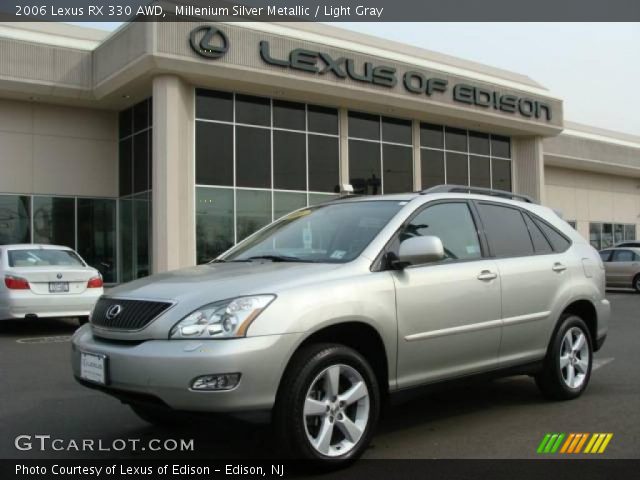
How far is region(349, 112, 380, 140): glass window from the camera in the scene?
2308 centimetres

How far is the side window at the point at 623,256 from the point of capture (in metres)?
20.8

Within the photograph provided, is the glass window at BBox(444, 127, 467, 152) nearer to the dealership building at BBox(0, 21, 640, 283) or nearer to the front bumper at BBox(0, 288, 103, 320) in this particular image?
the dealership building at BBox(0, 21, 640, 283)

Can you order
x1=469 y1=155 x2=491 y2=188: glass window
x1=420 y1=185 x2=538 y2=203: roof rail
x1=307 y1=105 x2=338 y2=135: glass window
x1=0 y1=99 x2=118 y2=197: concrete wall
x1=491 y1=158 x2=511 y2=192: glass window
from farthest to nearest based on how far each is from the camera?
x1=491 y1=158 x2=511 y2=192: glass window < x1=469 y1=155 x2=491 y2=188: glass window < x1=307 y1=105 x2=338 y2=135: glass window < x1=0 y1=99 x2=118 y2=197: concrete wall < x1=420 y1=185 x2=538 y2=203: roof rail

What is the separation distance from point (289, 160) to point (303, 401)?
18133mm

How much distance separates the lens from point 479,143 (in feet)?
89.1

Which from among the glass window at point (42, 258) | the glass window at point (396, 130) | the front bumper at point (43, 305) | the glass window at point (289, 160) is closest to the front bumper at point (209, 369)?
the front bumper at point (43, 305)

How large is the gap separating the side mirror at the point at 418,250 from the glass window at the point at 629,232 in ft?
126

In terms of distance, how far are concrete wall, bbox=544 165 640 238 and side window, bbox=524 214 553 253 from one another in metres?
28.6

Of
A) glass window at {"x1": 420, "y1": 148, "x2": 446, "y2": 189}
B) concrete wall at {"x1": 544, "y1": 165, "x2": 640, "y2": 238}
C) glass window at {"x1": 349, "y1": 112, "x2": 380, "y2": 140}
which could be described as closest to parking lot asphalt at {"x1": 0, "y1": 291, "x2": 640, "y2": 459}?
glass window at {"x1": 349, "y1": 112, "x2": 380, "y2": 140}

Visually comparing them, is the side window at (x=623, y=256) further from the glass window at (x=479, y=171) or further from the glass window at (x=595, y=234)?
the glass window at (x=595, y=234)

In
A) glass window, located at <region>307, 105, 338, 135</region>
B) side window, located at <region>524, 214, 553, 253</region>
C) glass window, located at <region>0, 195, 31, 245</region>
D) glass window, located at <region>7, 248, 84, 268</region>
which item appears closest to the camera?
side window, located at <region>524, 214, 553, 253</region>

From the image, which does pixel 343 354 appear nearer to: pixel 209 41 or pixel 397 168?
pixel 209 41

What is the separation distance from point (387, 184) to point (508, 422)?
62.8 ft

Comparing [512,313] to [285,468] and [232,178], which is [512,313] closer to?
[285,468]
